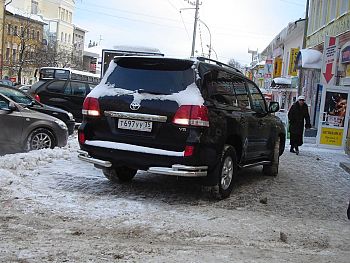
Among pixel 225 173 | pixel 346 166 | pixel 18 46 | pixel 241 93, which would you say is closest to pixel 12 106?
pixel 241 93

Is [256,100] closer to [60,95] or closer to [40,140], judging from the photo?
[40,140]

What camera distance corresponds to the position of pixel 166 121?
20.8 ft

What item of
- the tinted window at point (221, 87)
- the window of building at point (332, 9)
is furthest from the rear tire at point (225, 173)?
the window of building at point (332, 9)

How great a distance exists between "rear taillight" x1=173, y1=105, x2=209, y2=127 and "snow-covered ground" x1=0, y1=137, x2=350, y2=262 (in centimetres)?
110

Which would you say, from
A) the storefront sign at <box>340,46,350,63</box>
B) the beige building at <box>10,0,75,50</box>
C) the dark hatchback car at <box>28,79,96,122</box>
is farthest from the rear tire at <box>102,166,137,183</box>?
the beige building at <box>10,0,75,50</box>

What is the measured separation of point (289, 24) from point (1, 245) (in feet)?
106

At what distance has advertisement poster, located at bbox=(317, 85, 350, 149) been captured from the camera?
16062mm

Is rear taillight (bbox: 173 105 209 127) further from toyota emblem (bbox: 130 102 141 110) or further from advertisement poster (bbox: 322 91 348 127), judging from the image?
advertisement poster (bbox: 322 91 348 127)

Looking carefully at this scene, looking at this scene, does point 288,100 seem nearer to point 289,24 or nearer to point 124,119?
point 289,24

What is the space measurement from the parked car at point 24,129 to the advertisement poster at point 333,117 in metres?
9.10

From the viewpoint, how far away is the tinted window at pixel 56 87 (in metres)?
17.8

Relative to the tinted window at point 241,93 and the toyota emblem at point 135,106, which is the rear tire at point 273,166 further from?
the toyota emblem at point 135,106

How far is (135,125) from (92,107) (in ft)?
2.40

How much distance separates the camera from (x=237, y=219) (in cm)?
604
